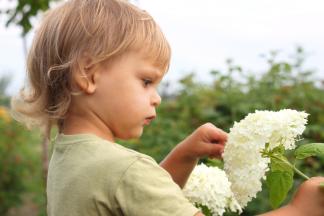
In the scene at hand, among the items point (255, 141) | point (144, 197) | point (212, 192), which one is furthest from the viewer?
point (212, 192)

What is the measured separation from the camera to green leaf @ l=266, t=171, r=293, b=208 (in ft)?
5.40

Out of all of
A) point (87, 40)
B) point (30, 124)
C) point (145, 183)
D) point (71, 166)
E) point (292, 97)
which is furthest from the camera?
point (292, 97)

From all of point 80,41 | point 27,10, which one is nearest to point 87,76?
point 80,41

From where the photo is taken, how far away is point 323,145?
159cm

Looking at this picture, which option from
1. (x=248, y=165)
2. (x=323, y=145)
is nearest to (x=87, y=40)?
(x=248, y=165)

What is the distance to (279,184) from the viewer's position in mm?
1650

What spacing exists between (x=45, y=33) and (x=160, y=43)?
0.35 meters

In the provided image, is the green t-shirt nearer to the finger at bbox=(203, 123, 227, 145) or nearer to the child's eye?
the child's eye

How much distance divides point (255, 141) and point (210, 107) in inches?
135

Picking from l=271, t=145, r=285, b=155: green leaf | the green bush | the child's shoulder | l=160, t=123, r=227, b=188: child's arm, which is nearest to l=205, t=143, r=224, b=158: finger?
l=160, t=123, r=227, b=188: child's arm

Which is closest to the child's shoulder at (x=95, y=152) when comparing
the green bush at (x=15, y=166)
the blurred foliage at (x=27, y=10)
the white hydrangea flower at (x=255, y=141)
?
the white hydrangea flower at (x=255, y=141)

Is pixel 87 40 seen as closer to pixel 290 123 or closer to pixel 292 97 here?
pixel 290 123

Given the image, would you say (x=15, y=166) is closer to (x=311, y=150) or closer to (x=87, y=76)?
(x=87, y=76)

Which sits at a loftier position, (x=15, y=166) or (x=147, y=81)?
(x=147, y=81)
